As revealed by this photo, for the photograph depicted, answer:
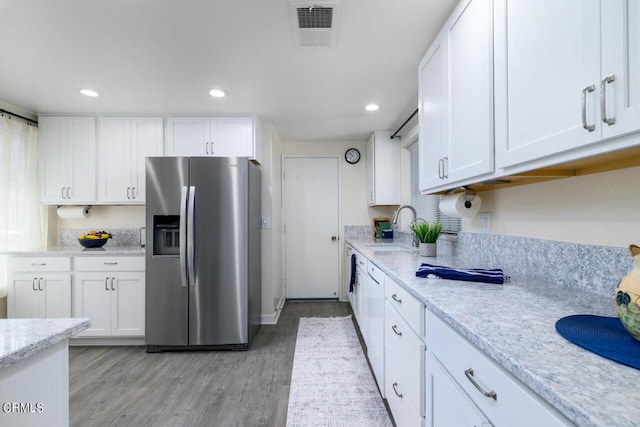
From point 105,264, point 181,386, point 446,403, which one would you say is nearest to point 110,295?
point 105,264

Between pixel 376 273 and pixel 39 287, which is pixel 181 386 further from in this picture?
pixel 39 287

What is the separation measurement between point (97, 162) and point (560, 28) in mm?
3780

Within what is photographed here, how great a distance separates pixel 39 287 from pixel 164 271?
1.29 meters

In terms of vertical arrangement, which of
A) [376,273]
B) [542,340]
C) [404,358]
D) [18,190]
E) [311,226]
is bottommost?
[404,358]

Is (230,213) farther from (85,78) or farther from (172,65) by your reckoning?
(85,78)

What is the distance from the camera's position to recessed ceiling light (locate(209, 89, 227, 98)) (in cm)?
251

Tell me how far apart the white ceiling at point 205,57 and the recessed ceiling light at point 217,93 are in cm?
7

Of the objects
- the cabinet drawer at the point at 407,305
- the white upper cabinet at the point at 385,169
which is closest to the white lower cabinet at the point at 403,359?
the cabinet drawer at the point at 407,305

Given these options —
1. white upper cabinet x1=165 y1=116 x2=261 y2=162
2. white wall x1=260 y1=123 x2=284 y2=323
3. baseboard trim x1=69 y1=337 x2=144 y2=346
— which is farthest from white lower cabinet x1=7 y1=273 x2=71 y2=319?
white wall x1=260 y1=123 x2=284 y2=323

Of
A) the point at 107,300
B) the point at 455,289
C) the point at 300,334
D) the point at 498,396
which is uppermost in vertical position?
the point at 455,289

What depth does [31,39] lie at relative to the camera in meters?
1.78

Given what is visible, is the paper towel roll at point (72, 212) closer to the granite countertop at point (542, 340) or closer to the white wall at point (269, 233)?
the white wall at point (269, 233)

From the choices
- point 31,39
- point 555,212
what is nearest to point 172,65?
point 31,39

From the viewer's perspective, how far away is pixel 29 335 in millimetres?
772
